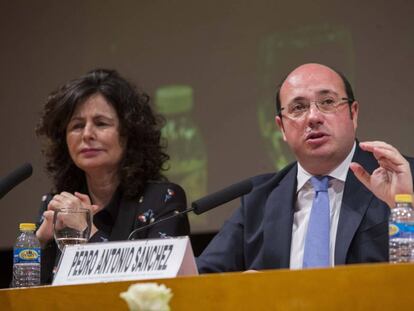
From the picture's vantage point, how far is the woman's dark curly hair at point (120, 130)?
11.3 feet

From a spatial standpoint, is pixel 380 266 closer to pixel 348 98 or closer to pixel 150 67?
pixel 348 98

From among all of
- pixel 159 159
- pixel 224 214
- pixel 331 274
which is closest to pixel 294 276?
pixel 331 274

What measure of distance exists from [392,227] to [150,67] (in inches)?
116

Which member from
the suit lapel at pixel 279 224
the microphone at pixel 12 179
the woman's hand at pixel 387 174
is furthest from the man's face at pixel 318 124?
the microphone at pixel 12 179

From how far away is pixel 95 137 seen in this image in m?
3.36

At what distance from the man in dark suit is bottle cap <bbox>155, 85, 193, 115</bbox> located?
1619 millimetres

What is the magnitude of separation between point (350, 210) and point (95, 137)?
1.12m

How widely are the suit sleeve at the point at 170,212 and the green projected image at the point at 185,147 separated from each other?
1158mm

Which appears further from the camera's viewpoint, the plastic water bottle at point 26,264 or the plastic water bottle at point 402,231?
the plastic water bottle at point 26,264

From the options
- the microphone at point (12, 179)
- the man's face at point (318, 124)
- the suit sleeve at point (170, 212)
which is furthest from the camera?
the suit sleeve at point (170, 212)

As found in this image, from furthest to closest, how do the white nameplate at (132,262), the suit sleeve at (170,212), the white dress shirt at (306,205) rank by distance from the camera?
the suit sleeve at (170,212), the white dress shirt at (306,205), the white nameplate at (132,262)

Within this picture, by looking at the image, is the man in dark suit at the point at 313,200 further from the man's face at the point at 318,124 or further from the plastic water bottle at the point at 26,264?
the plastic water bottle at the point at 26,264

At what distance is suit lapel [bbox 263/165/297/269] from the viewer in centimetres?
273

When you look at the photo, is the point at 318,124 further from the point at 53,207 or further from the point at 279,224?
the point at 53,207
